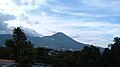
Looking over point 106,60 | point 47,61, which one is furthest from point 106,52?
point 47,61

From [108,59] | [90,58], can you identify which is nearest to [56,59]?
[90,58]

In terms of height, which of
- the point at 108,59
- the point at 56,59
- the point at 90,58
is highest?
the point at 56,59

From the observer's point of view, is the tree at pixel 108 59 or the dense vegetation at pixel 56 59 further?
the tree at pixel 108 59

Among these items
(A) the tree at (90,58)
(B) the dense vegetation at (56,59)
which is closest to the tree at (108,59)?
(B) the dense vegetation at (56,59)

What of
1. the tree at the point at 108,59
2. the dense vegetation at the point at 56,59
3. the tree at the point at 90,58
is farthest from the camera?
the tree at the point at 108,59

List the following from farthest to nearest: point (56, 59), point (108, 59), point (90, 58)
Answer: point (56, 59), point (90, 58), point (108, 59)

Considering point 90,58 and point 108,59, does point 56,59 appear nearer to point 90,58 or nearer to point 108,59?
point 90,58

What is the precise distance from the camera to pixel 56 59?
108 m

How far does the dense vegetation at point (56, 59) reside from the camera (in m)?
55.3

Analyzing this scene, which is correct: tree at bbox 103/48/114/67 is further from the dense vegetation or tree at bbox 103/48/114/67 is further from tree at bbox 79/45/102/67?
tree at bbox 79/45/102/67

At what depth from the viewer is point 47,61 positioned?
115375mm

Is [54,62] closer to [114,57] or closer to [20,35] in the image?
[114,57]

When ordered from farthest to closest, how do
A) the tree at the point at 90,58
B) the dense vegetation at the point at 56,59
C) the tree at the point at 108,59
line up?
the tree at the point at 108,59 < the tree at the point at 90,58 < the dense vegetation at the point at 56,59

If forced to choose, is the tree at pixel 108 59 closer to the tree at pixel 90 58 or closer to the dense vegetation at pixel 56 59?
the dense vegetation at pixel 56 59
